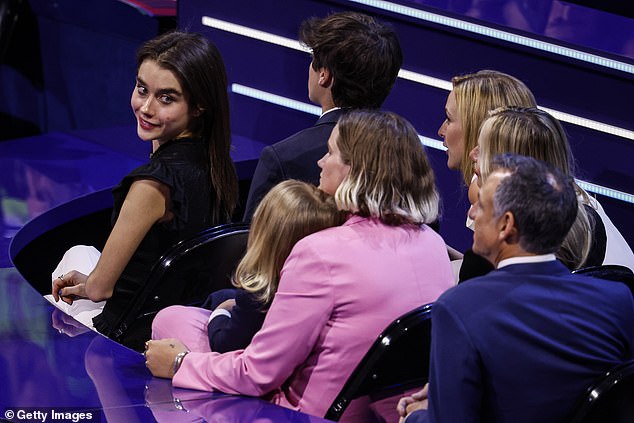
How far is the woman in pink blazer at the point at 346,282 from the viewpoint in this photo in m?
2.24

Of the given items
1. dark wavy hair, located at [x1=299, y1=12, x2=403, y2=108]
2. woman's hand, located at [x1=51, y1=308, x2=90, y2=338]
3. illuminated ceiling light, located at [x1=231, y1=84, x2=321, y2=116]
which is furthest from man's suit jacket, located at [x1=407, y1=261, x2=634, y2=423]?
illuminated ceiling light, located at [x1=231, y1=84, x2=321, y2=116]

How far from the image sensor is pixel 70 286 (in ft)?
10.9

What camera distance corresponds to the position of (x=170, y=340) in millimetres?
2502

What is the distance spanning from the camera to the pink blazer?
7.33ft

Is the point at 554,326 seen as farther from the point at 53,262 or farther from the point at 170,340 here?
the point at 53,262

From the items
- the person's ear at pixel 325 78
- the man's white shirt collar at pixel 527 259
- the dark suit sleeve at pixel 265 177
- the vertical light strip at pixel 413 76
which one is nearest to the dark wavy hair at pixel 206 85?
the dark suit sleeve at pixel 265 177

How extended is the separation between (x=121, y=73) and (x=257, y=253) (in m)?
3.68

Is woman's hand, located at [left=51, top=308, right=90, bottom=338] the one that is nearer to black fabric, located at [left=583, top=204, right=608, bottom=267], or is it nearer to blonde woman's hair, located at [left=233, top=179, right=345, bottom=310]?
blonde woman's hair, located at [left=233, top=179, right=345, bottom=310]

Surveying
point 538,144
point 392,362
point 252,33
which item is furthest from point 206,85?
point 252,33

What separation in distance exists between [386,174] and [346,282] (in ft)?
0.98

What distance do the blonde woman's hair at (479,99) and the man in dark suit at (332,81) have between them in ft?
0.90

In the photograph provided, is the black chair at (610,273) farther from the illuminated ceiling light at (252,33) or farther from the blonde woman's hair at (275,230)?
the illuminated ceiling light at (252,33)

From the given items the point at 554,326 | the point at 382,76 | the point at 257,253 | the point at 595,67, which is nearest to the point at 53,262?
the point at 382,76

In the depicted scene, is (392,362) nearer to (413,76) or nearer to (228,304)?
(228,304)
